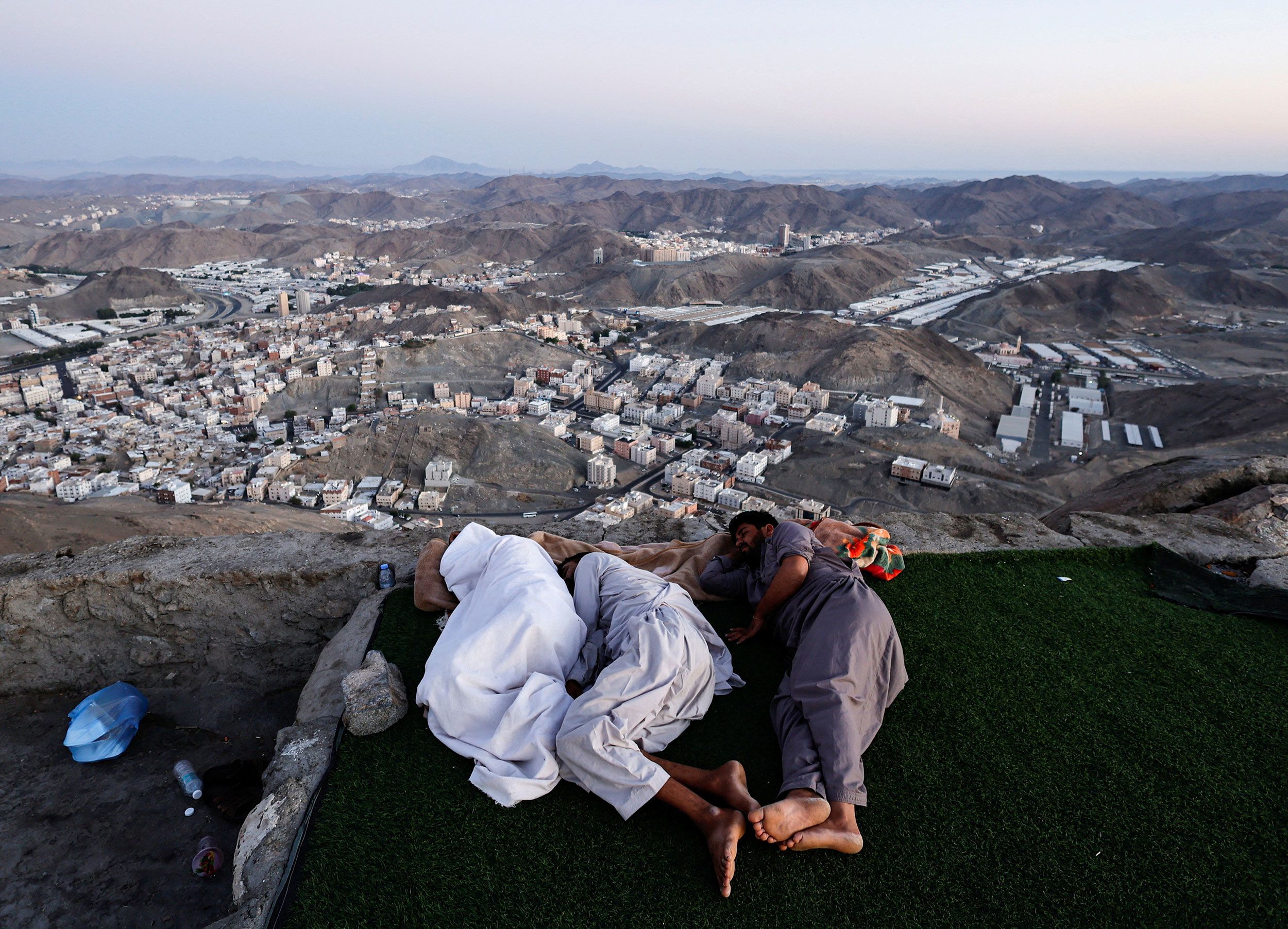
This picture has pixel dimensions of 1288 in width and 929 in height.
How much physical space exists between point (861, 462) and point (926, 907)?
19.6m

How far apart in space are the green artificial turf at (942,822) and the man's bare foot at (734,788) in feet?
0.30

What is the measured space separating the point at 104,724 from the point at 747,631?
2.69m

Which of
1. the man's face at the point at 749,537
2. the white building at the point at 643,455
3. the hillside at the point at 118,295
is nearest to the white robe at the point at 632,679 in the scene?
the man's face at the point at 749,537

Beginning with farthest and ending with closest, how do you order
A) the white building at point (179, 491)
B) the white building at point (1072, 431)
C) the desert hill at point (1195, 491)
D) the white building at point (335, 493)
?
the white building at point (1072, 431), the white building at point (335, 493), the white building at point (179, 491), the desert hill at point (1195, 491)

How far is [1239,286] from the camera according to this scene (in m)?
43.1

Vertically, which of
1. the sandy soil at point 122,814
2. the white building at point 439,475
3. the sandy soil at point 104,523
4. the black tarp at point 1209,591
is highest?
the black tarp at point 1209,591

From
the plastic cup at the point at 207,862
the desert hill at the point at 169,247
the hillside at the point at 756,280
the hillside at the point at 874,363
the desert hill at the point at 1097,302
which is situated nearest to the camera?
the plastic cup at the point at 207,862

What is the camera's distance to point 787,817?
5.76 feet

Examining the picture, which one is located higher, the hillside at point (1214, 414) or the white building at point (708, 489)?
the hillside at point (1214, 414)

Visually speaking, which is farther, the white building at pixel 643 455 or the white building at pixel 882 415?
the white building at pixel 882 415

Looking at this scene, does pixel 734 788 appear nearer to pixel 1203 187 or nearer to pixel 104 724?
pixel 104 724

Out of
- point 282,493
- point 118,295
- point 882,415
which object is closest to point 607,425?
point 882,415

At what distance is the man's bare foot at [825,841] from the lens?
175 centimetres

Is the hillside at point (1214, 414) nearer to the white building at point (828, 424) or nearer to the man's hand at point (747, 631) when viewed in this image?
the white building at point (828, 424)
